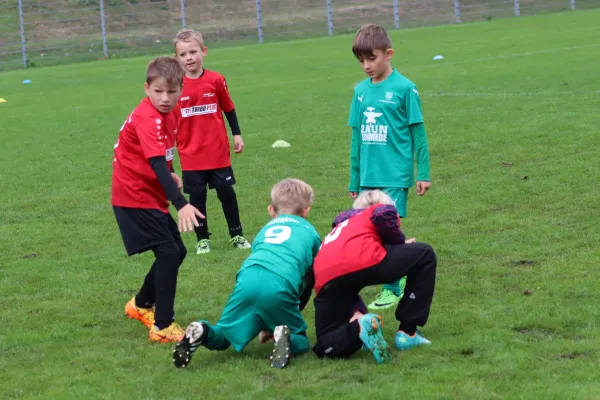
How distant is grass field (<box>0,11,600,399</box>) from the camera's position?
5.08 metres

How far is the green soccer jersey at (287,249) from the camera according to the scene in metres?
5.49

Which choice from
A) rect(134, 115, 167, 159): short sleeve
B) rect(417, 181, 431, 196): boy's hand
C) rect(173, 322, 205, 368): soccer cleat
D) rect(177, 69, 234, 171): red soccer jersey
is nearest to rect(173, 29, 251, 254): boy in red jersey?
rect(177, 69, 234, 171): red soccer jersey

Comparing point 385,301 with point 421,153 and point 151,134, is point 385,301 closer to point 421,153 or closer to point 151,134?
point 421,153

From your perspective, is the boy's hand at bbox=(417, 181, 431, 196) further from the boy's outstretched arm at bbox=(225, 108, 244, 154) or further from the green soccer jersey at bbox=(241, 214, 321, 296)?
the boy's outstretched arm at bbox=(225, 108, 244, 154)

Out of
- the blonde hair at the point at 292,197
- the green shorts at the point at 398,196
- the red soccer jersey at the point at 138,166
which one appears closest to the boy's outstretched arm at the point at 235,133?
the green shorts at the point at 398,196

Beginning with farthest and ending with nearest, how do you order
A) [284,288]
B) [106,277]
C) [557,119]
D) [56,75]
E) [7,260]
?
[56,75] → [557,119] → [7,260] → [106,277] → [284,288]

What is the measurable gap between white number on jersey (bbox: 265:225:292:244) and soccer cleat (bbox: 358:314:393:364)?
0.72m

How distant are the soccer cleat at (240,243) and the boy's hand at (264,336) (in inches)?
108

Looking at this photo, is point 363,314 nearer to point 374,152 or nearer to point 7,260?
point 374,152

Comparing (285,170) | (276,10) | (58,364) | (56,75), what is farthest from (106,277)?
(276,10)

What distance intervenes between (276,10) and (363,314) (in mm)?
37587

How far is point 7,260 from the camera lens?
28.5 ft

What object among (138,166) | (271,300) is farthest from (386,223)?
(138,166)

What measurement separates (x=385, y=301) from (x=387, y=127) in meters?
1.21
